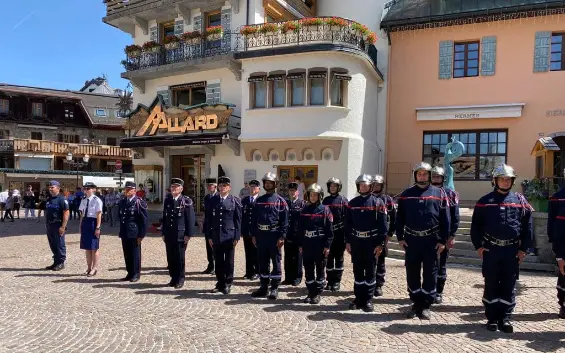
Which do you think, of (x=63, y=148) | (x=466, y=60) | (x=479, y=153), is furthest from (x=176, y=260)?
(x=63, y=148)

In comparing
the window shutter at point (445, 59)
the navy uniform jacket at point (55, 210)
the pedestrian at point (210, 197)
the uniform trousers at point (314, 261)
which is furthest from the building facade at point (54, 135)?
the uniform trousers at point (314, 261)

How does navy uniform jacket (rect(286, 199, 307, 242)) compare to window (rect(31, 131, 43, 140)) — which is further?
window (rect(31, 131, 43, 140))

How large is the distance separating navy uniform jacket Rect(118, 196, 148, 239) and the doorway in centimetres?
955

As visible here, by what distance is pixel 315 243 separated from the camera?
681cm

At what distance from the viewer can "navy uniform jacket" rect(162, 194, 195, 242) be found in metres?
7.87

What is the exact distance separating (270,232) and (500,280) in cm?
344

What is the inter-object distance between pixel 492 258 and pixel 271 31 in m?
13.5

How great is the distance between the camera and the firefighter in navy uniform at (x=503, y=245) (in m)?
5.58

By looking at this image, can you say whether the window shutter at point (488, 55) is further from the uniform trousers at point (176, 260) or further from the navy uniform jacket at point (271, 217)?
the uniform trousers at point (176, 260)

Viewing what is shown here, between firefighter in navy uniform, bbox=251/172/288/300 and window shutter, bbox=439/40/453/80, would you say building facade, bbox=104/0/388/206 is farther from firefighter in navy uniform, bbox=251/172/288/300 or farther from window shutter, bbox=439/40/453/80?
firefighter in navy uniform, bbox=251/172/288/300

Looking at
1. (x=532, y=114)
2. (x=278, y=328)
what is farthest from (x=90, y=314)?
(x=532, y=114)

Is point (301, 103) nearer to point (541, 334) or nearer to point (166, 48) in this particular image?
point (166, 48)

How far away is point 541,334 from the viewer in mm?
5520

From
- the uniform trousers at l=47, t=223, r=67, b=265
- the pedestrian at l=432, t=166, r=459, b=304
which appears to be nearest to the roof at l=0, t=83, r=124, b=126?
the uniform trousers at l=47, t=223, r=67, b=265
